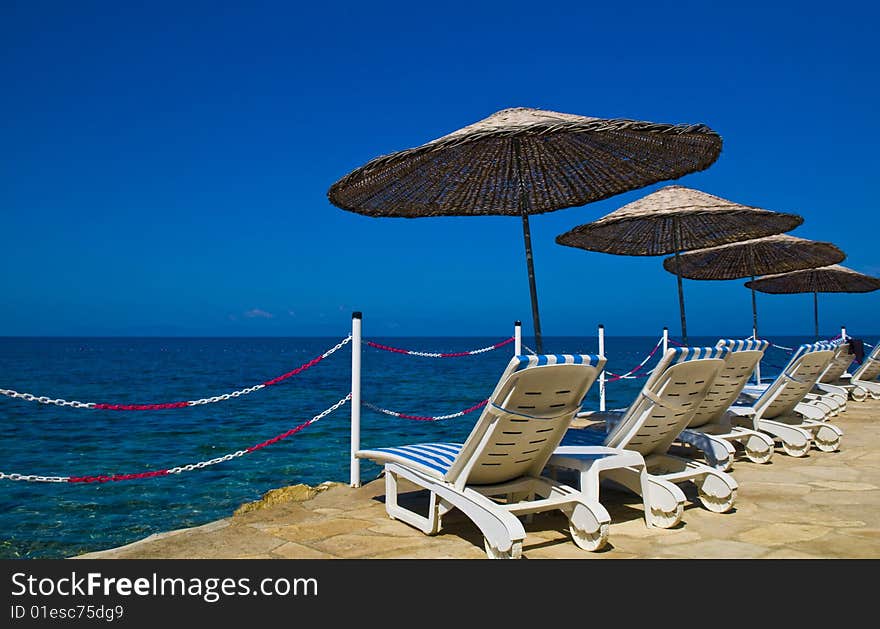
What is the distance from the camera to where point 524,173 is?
526 cm

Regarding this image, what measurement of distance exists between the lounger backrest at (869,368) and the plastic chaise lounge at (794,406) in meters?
6.13

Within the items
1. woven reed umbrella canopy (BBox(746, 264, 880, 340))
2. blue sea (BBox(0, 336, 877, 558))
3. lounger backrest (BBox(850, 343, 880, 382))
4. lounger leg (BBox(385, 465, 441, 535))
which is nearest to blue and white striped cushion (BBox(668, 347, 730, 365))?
lounger leg (BBox(385, 465, 441, 535))

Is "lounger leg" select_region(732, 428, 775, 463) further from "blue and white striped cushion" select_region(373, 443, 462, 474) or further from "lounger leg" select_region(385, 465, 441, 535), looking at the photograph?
"lounger leg" select_region(385, 465, 441, 535)

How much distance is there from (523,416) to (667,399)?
135 cm

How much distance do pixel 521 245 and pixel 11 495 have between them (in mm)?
6714

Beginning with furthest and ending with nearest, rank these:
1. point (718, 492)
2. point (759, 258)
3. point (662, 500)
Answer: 1. point (759, 258)
2. point (718, 492)
3. point (662, 500)

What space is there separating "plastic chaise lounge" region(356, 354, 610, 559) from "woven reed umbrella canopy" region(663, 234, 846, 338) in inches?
255

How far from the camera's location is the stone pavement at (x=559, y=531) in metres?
3.65

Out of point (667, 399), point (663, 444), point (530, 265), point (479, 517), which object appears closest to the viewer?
point (479, 517)

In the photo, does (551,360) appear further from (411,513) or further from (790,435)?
(790,435)

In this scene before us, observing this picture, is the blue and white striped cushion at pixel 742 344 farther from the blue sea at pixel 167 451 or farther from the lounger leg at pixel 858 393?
the lounger leg at pixel 858 393

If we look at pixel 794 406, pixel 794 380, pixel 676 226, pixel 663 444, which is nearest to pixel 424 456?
pixel 663 444

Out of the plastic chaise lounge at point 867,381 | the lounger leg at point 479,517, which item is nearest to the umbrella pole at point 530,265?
the lounger leg at point 479,517

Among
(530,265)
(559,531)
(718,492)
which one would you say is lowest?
(559,531)
